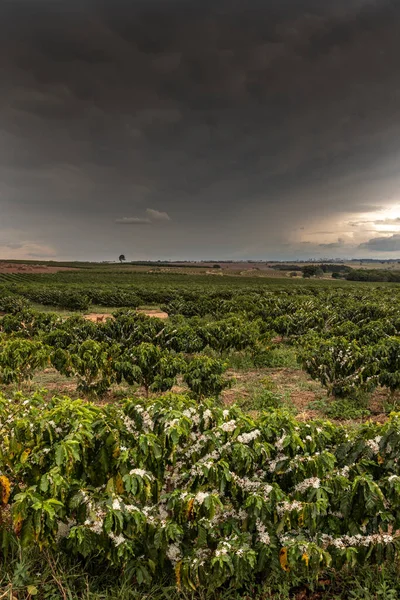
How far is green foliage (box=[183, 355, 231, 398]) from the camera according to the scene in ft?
30.5

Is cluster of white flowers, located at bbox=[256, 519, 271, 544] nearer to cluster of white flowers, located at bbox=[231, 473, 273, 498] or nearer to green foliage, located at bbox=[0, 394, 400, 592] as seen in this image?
green foliage, located at bbox=[0, 394, 400, 592]

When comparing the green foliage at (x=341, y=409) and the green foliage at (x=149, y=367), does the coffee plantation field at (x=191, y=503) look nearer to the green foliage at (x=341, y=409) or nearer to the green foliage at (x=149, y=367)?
the green foliage at (x=149, y=367)

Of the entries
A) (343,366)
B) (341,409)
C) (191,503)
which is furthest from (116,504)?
(343,366)

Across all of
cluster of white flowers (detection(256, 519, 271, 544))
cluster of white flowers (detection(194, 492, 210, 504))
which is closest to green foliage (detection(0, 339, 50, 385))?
cluster of white flowers (detection(194, 492, 210, 504))

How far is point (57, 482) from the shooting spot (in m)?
3.44

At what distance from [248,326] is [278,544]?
35.8 ft

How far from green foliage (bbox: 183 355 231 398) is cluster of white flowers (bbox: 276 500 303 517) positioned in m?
5.44

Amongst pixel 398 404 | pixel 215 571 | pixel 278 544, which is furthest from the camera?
pixel 398 404

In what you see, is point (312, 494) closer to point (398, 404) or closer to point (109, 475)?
point (109, 475)

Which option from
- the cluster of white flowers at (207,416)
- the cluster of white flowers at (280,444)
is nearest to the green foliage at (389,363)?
the cluster of white flowers at (280,444)

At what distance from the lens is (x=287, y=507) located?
12.0 feet

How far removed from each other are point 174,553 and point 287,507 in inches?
53.9

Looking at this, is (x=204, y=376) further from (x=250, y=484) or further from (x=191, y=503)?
(x=191, y=503)

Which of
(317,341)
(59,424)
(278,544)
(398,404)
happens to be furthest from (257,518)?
(317,341)
